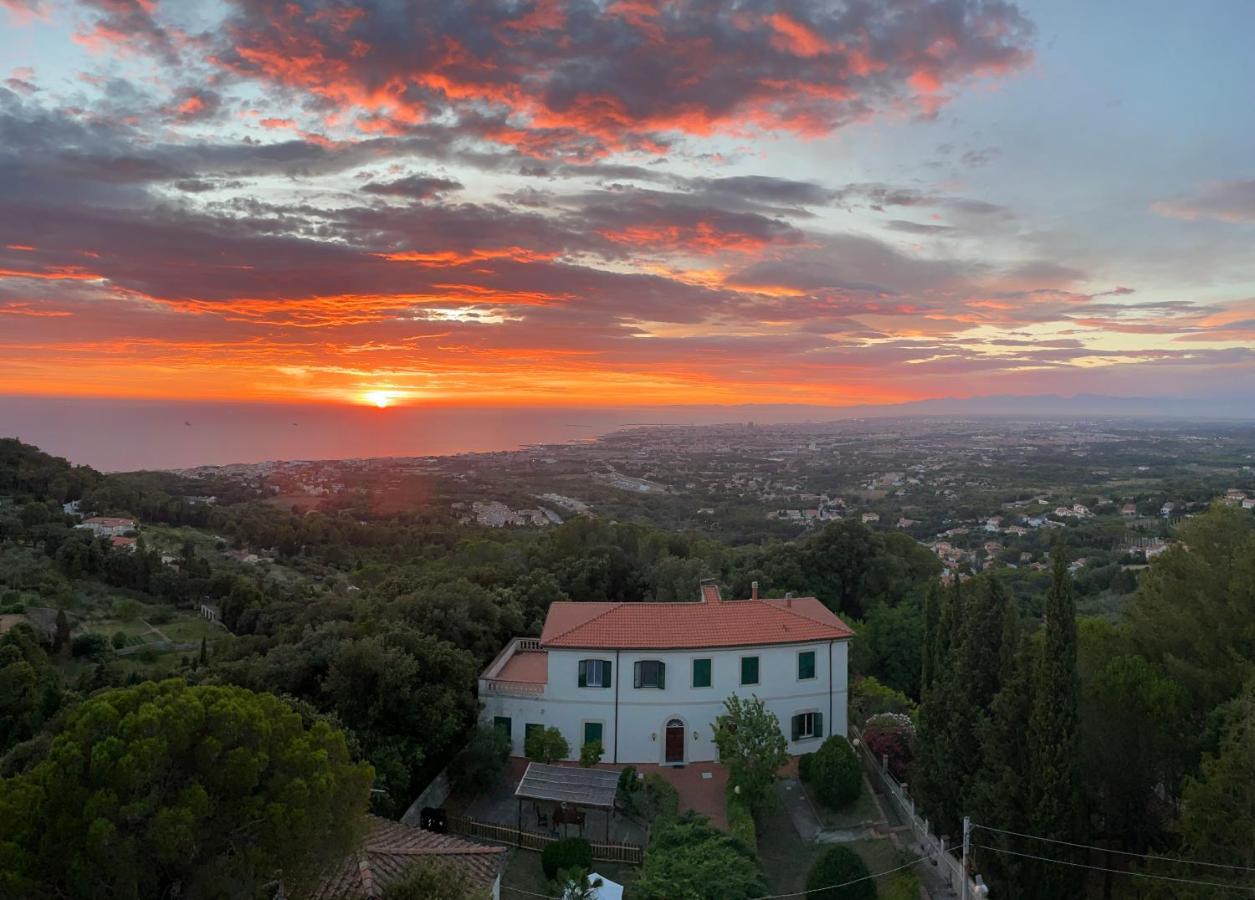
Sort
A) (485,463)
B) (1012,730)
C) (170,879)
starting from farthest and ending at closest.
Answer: (485,463), (1012,730), (170,879)

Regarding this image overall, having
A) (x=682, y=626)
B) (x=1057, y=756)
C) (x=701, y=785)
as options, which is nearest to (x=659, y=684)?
(x=682, y=626)

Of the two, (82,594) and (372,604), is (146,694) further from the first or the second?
(82,594)

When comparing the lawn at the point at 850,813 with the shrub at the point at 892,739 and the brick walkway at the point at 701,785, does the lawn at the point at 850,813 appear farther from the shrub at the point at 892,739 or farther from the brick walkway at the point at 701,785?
the brick walkway at the point at 701,785

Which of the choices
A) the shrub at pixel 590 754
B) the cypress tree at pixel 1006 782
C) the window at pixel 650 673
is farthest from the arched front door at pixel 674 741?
the cypress tree at pixel 1006 782

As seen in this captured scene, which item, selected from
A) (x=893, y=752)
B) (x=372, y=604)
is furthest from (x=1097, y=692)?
(x=372, y=604)

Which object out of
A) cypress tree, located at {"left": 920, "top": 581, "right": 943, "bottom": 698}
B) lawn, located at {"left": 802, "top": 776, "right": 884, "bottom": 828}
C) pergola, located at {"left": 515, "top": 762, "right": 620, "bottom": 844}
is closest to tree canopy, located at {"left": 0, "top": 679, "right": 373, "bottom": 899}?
pergola, located at {"left": 515, "top": 762, "right": 620, "bottom": 844}

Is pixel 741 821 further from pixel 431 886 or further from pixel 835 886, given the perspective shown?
pixel 431 886

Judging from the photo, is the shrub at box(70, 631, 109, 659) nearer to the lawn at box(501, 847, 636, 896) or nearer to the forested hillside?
the forested hillside
